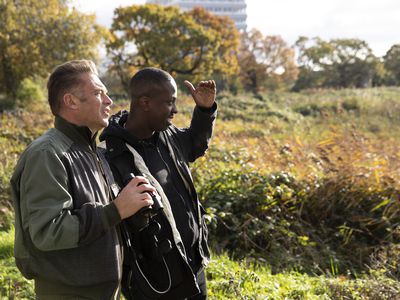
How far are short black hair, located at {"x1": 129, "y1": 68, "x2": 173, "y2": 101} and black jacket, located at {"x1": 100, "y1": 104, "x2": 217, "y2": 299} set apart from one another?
18 centimetres

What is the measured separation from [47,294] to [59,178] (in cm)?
48

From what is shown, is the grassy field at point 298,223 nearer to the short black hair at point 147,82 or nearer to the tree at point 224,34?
the short black hair at point 147,82

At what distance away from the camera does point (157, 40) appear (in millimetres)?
29953

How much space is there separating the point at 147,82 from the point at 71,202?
1.02m

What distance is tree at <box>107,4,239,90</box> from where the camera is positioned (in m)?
30.1

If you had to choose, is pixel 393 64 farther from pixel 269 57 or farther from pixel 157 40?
pixel 157 40

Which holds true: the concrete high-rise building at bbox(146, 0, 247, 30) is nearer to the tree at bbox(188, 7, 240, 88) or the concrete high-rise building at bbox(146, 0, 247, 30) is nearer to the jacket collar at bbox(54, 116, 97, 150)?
the tree at bbox(188, 7, 240, 88)

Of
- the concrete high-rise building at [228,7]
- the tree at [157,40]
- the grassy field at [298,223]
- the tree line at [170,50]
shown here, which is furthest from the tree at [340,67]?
the concrete high-rise building at [228,7]

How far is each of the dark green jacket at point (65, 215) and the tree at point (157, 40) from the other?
28.1 metres

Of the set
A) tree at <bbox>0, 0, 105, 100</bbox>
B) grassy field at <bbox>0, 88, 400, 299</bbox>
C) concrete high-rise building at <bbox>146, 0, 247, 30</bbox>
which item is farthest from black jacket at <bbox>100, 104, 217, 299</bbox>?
concrete high-rise building at <bbox>146, 0, 247, 30</bbox>

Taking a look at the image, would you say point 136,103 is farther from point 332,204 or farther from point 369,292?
point 332,204

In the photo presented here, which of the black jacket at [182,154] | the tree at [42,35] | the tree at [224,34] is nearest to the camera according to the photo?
the black jacket at [182,154]

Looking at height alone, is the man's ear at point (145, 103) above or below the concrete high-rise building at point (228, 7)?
below

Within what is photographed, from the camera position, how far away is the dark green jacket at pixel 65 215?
191cm
